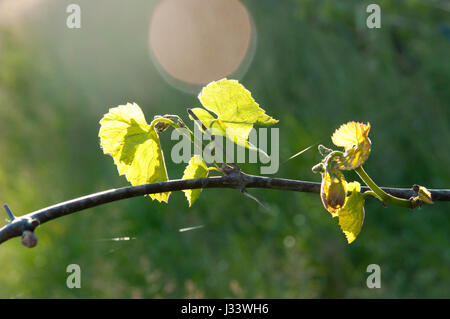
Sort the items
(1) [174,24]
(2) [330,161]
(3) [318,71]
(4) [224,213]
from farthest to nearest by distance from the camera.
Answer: (1) [174,24] < (3) [318,71] < (4) [224,213] < (2) [330,161]

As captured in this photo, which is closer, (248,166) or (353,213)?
(353,213)

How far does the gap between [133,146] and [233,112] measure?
6 centimetres

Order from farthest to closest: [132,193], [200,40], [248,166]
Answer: [200,40]
[248,166]
[132,193]

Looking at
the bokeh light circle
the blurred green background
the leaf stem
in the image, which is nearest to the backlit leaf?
the leaf stem

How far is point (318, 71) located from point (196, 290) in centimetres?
113

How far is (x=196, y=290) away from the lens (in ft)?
4.18

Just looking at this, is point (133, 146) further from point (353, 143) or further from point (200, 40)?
point (200, 40)

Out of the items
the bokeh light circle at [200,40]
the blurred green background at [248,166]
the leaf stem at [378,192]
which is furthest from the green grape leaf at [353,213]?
the bokeh light circle at [200,40]

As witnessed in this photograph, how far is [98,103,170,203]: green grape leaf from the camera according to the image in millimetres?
259

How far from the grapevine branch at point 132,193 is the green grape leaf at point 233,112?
0.12ft

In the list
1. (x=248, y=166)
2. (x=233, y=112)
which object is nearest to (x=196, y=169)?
(x=233, y=112)

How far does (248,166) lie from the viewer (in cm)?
158
